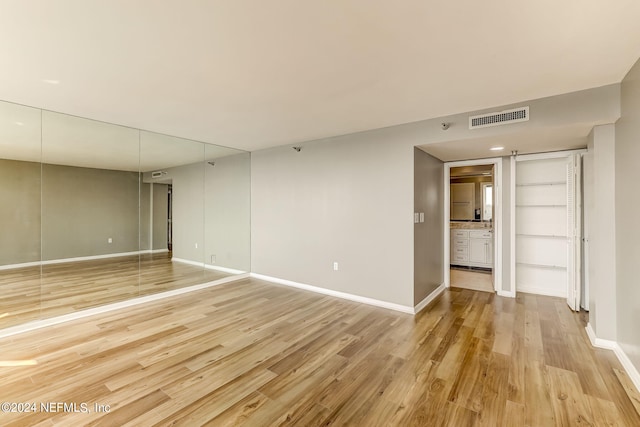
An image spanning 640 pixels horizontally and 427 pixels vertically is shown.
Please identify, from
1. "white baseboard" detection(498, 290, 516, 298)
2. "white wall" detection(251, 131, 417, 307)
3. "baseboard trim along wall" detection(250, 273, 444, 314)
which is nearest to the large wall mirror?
"white wall" detection(251, 131, 417, 307)

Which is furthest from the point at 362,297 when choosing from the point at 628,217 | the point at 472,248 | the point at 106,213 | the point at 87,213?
the point at 87,213

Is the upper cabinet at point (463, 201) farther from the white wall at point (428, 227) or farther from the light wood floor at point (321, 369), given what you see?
→ the light wood floor at point (321, 369)

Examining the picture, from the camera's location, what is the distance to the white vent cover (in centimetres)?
290

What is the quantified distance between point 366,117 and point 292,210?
2.15m

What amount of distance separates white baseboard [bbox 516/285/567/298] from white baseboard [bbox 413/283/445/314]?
1.22 metres

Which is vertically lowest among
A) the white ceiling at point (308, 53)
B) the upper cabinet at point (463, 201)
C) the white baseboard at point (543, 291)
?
the white baseboard at point (543, 291)

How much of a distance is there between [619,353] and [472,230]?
3.85m

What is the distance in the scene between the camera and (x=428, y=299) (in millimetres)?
4078

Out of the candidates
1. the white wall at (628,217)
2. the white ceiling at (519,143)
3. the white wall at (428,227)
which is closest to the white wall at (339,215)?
the white wall at (428,227)

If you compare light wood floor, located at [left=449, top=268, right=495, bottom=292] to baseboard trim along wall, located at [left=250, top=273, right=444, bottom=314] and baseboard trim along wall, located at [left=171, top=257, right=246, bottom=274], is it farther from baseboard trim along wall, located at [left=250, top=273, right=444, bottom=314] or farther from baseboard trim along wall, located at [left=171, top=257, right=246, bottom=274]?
baseboard trim along wall, located at [left=171, top=257, right=246, bottom=274]

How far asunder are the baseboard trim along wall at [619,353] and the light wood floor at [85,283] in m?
5.27

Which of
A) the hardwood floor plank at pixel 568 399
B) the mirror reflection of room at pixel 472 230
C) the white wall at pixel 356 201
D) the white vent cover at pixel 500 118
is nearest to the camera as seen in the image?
the hardwood floor plank at pixel 568 399

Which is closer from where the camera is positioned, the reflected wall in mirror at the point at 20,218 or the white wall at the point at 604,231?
the white wall at the point at 604,231

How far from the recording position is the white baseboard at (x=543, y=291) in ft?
13.9
